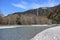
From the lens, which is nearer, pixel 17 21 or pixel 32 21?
pixel 17 21

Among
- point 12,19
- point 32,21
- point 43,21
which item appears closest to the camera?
point 12,19

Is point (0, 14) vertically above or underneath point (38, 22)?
above

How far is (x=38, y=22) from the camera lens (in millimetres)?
62906

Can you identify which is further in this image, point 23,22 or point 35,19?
point 35,19

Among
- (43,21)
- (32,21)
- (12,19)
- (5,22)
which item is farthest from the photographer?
(43,21)

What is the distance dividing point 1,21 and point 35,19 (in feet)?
57.6

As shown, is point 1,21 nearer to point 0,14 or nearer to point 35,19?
point 0,14

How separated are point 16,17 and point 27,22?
516 centimetres

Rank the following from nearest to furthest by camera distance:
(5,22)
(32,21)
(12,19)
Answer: (5,22) < (12,19) < (32,21)

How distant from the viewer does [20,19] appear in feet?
187

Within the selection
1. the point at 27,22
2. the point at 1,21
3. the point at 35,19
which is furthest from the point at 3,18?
the point at 35,19

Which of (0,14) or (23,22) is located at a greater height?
(0,14)

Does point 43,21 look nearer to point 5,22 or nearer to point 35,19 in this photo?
point 35,19

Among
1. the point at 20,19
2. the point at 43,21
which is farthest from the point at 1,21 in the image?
the point at 43,21
